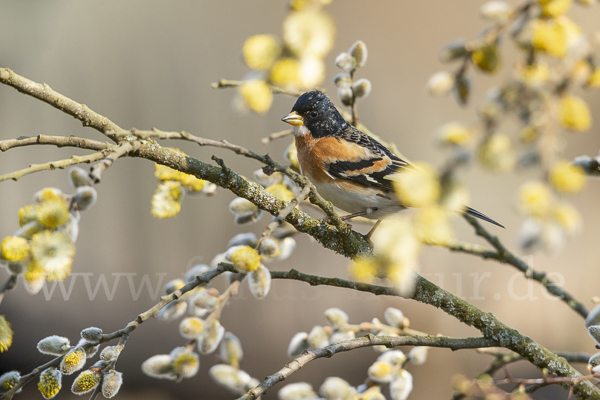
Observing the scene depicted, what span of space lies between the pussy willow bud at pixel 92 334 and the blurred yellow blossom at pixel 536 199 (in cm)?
60

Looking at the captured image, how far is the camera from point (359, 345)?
793 mm

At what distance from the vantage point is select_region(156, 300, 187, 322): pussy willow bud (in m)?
0.93

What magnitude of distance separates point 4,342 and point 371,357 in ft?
7.46

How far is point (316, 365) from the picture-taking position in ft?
8.28

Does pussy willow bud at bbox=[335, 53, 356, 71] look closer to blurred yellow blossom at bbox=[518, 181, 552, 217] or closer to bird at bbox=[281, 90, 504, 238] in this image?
bird at bbox=[281, 90, 504, 238]

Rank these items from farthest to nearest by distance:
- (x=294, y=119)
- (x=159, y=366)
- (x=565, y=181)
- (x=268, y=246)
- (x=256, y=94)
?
(x=294, y=119), (x=159, y=366), (x=268, y=246), (x=256, y=94), (x=565, y=181)

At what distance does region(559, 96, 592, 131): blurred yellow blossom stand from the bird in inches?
34.0

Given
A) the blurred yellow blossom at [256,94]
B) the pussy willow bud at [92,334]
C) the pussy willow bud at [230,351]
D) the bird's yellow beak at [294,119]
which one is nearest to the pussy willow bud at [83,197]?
the blurred yellow blossom at [256,94]

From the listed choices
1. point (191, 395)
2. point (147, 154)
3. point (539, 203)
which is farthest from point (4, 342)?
point (191, 395)

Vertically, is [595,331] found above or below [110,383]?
above

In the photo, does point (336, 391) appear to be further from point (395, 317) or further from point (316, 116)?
point (316, 116)

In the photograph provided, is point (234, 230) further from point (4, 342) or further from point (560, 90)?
point (560, 90)

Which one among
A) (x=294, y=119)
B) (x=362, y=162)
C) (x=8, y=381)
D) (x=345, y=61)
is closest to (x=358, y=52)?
(x=345, y=61)

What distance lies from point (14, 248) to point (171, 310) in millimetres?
540
